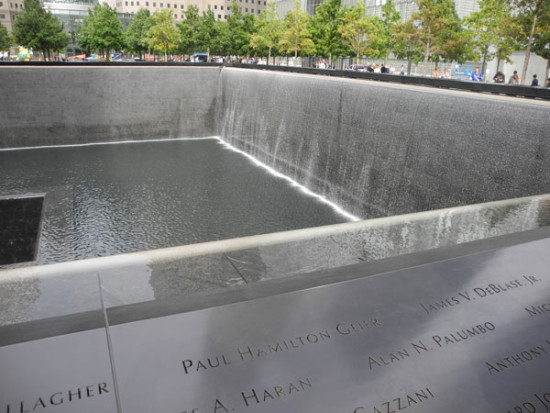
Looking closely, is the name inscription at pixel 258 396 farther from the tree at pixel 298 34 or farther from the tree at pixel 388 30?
the tree at pixel 298 34

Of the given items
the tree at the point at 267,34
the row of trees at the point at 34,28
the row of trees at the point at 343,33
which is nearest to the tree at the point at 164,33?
the row of trees at the point at 343,33

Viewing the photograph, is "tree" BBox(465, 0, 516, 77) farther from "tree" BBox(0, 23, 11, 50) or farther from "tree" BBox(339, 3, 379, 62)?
"tree" BBox(0, 23, 11, 50)

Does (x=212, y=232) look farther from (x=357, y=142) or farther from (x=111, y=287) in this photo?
(x=111, y=287)

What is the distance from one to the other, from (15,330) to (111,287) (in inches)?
27.6

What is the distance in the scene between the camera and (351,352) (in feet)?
5.81

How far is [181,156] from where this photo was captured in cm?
1527

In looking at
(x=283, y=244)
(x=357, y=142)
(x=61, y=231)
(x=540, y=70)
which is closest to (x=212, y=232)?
(x=61, y=231)

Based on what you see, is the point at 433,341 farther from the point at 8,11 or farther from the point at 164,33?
the point at 8,11

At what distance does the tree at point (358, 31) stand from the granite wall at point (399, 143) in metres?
15.1

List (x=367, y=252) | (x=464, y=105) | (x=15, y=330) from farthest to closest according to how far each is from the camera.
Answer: (x=464, y=105) < (x=367, y=252) < (x=15, y=330)

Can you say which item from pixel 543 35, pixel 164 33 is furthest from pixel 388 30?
pixel 164 33

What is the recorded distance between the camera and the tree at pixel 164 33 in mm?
37938

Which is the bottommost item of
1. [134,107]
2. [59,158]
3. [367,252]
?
[59,158]

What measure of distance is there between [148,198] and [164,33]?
101ft
